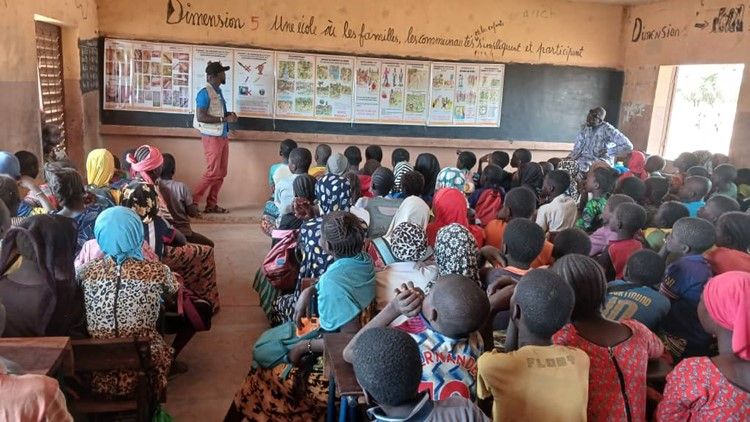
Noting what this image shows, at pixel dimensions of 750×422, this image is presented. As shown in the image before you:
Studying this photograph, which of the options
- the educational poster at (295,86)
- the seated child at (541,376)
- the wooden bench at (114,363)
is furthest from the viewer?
the educational poster at (295,86)

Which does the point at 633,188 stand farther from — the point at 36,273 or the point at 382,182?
the point at 36,273

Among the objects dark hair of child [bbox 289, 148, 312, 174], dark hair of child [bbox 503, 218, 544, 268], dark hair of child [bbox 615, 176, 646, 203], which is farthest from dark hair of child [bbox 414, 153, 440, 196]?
dark hair of child [bbox 503, 218, 544, 268]

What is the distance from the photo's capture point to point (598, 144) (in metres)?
6.97

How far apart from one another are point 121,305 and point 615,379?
199 cm

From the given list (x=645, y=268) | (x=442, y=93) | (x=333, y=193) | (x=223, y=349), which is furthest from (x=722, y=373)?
(x=442, y=93)

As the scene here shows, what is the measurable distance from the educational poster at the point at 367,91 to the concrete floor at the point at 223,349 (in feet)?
9.08

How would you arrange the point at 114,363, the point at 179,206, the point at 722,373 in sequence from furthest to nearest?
the point at 179,206 → the point at 114,363 → the point at 722,373

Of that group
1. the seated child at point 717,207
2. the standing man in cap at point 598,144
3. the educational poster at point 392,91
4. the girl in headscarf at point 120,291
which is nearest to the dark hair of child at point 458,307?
the girl in headscarf at point 120,291

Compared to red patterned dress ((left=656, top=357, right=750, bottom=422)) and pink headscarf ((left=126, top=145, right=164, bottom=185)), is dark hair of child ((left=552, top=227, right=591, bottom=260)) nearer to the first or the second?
red patterned dress ((left=656, top=357, right=750, bottom=422))

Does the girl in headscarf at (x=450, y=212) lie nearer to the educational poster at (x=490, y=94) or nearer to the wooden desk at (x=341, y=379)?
the wooden desk at (x=341, y=379)

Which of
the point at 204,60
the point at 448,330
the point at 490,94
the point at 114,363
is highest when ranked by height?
the point at 204,60

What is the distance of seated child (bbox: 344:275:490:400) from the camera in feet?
6.15

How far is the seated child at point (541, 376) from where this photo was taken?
1.72 meters

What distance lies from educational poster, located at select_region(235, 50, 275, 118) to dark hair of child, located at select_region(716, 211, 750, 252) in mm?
5484
